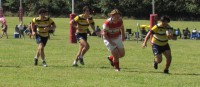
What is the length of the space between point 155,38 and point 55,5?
70878 millimetres

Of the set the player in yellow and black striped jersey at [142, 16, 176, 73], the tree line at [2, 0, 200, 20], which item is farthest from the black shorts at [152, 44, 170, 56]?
the tree line at [2, 0, 200, 20]

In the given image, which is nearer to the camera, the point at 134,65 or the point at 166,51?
the point at 166,51

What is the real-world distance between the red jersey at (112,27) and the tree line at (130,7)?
193 ft

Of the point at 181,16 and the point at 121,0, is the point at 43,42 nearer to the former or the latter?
the point at 121,0

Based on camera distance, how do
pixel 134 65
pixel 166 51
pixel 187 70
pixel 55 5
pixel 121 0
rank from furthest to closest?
pixel 55 5 → pixel 121 0 → pixel 134 65 → pixel 187 70 → pixel 166 51

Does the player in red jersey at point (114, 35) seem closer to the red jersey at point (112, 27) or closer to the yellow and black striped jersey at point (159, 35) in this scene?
the red jersey at point (112, 27)

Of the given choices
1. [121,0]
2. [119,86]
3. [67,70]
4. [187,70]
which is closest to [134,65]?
[187,70]

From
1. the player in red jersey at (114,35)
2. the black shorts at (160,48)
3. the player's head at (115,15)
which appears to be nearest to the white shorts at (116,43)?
the player in red jersey at (114,35)

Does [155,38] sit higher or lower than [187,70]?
higher

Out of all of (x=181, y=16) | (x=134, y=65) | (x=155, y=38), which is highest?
(x=155, y=38)

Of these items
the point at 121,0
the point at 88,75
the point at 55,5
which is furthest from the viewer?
the point at 55,5

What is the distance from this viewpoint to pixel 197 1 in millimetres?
76062

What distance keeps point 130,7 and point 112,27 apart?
206 ft

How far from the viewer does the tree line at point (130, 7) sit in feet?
245
